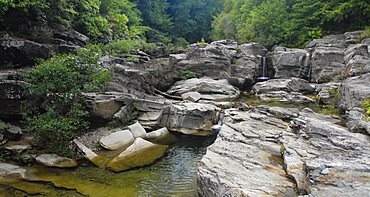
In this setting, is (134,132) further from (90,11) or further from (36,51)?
(90,11)

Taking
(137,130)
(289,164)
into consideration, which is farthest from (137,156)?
(289,164)

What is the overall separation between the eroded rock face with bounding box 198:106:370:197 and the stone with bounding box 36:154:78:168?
4927 mm

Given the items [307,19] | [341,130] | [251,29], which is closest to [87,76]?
[341,130]

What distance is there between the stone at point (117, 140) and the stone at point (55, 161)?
1.44 meters

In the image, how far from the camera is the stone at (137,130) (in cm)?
934

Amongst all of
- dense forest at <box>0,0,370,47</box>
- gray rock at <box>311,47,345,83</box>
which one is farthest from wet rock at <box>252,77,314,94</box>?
dense forest at <box>0,0,370,47</box>

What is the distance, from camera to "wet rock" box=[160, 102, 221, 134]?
10352 mm

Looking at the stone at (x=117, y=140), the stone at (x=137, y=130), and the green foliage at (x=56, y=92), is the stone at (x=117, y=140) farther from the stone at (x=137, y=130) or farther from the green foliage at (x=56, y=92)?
the green foliage at (x=56, y=92)

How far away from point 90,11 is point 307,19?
91.0 ft

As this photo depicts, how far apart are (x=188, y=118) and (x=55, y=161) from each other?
6181 millimetres

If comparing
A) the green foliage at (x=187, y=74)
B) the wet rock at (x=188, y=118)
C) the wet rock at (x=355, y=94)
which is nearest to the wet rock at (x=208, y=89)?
the green foliage at (x=187, y=74)

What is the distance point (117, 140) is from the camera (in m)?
8.41

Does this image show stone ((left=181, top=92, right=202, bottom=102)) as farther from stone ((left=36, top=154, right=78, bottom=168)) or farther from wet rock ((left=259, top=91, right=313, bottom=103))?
stone ((left=36, top=154, right=78, bottom=168))

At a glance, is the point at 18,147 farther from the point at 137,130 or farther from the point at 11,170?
the point at 137,130
